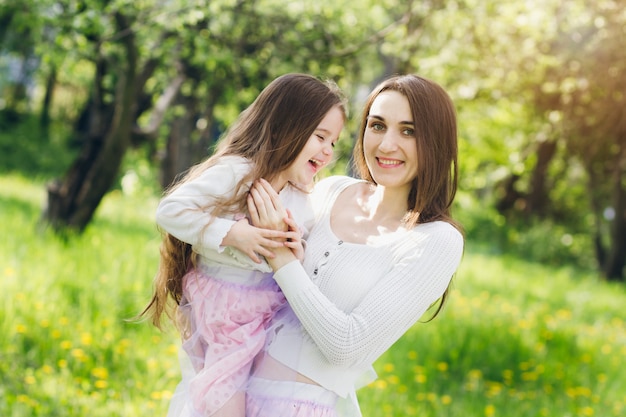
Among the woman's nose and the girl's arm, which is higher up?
the woman's nose

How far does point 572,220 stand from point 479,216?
2745 millimetres

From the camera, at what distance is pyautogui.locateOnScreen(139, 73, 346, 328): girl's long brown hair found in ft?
6.77

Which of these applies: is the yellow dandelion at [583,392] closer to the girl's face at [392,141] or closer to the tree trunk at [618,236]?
the girl's face at [392,141]

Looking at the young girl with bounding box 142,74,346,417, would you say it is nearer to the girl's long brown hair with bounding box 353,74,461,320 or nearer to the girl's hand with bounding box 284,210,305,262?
the girl's hand with bounding box 284,210,305,262

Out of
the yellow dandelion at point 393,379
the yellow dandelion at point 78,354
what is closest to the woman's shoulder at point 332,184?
the yellow dandelion at point 78,354

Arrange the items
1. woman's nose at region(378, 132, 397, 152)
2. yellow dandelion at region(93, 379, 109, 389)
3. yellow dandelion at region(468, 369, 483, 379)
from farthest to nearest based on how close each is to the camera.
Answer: yellow dandelion at region(468, 369, 483, 379) → yellow dandelion at region(93, 379, 109, 389) → woman's nose at region(378, 132, 397, 152)

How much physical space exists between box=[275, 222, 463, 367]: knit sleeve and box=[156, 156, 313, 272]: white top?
15cm

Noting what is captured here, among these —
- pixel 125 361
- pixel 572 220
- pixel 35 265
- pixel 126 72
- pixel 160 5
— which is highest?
pixel 160 5

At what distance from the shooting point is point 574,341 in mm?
6000

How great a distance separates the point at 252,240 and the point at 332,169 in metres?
4.73

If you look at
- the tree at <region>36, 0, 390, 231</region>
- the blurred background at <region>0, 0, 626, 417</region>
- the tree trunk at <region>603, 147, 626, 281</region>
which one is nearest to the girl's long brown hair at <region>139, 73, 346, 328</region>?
the blurred background at <region>0, 0, 626, 417</region>

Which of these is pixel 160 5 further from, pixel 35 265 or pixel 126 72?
pixel 35 265

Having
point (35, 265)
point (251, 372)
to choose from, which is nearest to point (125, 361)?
point (35, 265)

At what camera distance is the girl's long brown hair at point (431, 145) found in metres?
2.10
